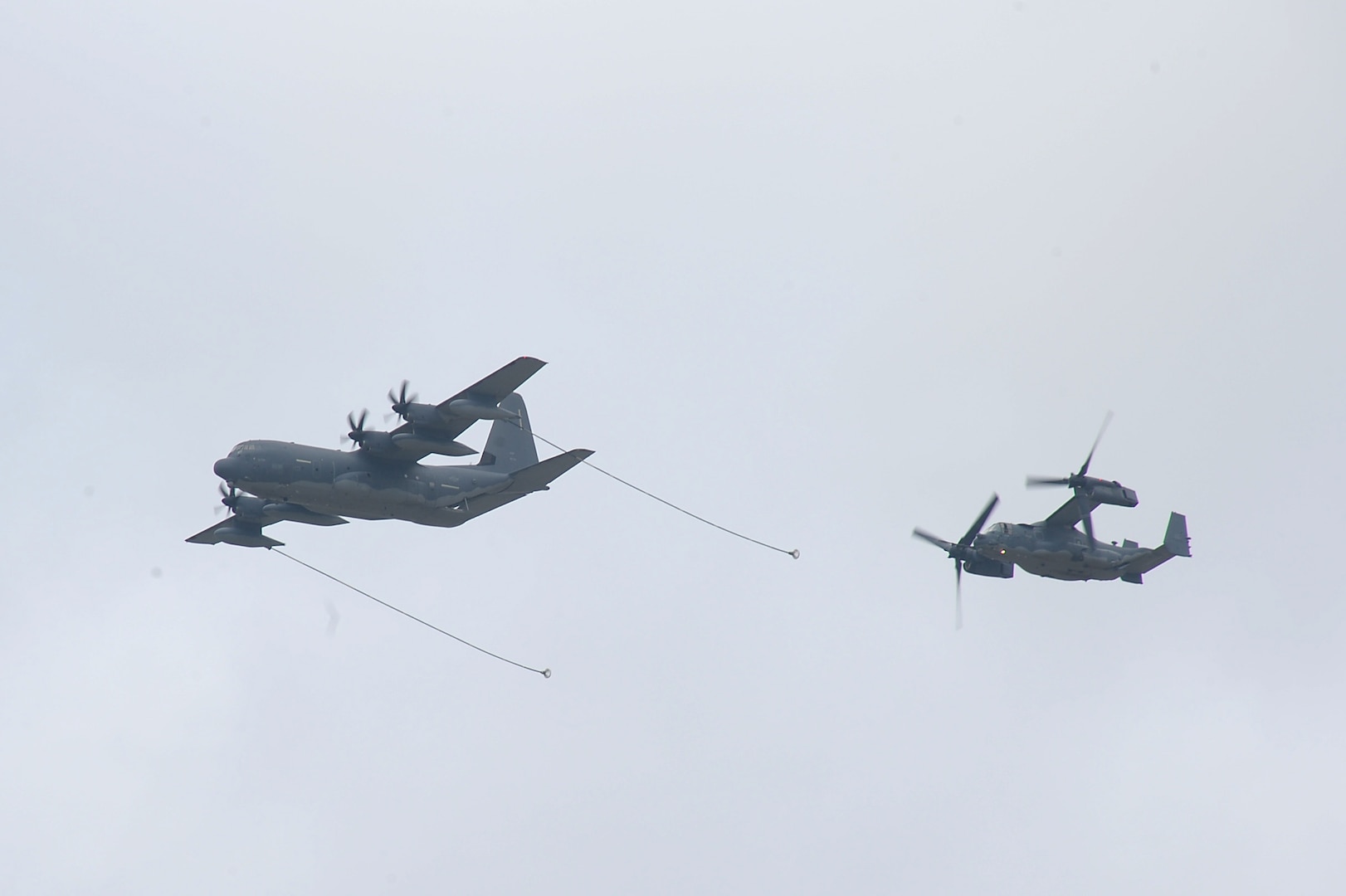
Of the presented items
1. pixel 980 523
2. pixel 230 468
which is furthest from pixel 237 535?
pixel 980 523

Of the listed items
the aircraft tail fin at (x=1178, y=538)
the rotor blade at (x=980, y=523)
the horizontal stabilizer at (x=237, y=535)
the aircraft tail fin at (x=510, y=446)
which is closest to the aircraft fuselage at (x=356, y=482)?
the aircraft tail fin at (x=510, y=446)

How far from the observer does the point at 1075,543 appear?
2709 inches

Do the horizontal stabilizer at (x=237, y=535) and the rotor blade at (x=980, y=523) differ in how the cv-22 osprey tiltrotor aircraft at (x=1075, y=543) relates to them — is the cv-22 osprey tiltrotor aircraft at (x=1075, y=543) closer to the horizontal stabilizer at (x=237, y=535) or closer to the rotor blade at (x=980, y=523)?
the rotor blade at (x=980, y=523)

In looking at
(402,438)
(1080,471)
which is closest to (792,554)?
(402,438)

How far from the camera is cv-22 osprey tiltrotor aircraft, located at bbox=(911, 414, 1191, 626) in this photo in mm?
68688

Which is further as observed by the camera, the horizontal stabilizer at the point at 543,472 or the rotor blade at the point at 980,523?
the rotor blade at the point at 980,523

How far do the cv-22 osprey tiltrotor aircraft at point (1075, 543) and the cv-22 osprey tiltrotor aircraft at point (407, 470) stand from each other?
20.5m

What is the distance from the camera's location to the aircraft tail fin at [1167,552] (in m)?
69.3

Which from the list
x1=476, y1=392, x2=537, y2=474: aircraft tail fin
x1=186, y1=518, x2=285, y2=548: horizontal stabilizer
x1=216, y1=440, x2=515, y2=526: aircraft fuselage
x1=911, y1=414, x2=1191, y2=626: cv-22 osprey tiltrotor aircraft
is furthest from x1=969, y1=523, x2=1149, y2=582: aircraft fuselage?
x1=186, y1=518, x2=285, y2=548: horizontal stabilizer

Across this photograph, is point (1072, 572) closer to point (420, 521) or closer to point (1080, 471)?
point (1080, 471)

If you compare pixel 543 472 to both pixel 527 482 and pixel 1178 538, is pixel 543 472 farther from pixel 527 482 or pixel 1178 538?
pixel 1178 538

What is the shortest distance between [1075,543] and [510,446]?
24.7m

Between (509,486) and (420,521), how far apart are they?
381 centimetres

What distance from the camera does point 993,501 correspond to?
6931 centimetres
